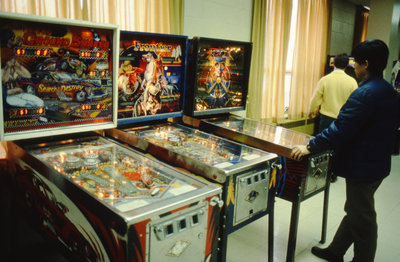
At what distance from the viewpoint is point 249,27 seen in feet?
13.3

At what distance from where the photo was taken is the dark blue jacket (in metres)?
1.96

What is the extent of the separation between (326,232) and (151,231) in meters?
2.13

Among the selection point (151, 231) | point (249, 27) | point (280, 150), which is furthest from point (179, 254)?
point (249, 27)

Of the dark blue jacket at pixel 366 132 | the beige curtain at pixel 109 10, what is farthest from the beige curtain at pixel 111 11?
the dark blue jacket at pixel 366 132

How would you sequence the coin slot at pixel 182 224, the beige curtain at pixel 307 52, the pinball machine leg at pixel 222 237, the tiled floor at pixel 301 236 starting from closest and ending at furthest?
1. the coin slot at pixel 182 224
2. the pinball machine leg at pixel 222 237
3. the tiled floor at pixel 301 236
4. the beige curtain at pixel 307 52

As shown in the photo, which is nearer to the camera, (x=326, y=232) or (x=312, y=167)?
(x=312, y=167)

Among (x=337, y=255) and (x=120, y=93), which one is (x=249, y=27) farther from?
(x=337, y=255)

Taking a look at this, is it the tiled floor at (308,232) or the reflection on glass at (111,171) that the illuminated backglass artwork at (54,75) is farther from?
the tiled floor at (308,232)

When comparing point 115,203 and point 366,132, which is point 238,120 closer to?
point 366,132

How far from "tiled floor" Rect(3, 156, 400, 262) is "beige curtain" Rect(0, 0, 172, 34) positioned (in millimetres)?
1519

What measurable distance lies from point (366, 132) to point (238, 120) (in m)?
Result: 1.16

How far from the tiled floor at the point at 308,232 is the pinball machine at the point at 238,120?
0.73ft

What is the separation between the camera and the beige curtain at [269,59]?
4.18 metres

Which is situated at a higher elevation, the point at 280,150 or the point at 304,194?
the point at 280,150
